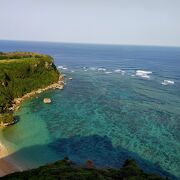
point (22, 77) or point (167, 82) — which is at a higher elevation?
point (22, 77)

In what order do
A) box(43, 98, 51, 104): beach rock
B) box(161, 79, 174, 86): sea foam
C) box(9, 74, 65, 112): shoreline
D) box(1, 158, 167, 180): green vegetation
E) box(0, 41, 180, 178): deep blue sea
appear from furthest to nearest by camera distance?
box(161, 79, 174, 86): sea foam
box(43, 98, 51, 104): beach rock
box(9, 74, 65, 112): shoreline
box(0, 41, 180, 178): deep blue sea
box(1, 158, 167, 180): green vegetation

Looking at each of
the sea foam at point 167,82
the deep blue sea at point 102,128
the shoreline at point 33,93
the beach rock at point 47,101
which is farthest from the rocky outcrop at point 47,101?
the sea foam at point 167,82

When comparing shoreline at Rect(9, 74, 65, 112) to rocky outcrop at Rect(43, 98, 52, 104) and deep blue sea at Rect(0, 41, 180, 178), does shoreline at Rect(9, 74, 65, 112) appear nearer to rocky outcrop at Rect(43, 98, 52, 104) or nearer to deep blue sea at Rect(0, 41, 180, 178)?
deep blue sea at Rect(0, 41, 180, 178)

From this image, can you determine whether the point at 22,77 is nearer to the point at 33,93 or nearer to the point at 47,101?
the point at 33,93

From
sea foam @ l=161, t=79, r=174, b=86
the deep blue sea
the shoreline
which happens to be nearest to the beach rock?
the deep blue sea

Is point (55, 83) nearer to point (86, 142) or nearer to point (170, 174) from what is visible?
point (86, 142)

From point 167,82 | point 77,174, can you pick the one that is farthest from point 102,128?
point 167,82

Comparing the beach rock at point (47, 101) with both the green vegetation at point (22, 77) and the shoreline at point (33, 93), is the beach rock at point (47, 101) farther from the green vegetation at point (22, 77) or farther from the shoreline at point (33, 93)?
the green vegetation at point (22, 77)

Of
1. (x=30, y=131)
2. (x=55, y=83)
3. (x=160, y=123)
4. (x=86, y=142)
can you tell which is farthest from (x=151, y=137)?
(x=55, y=83)
